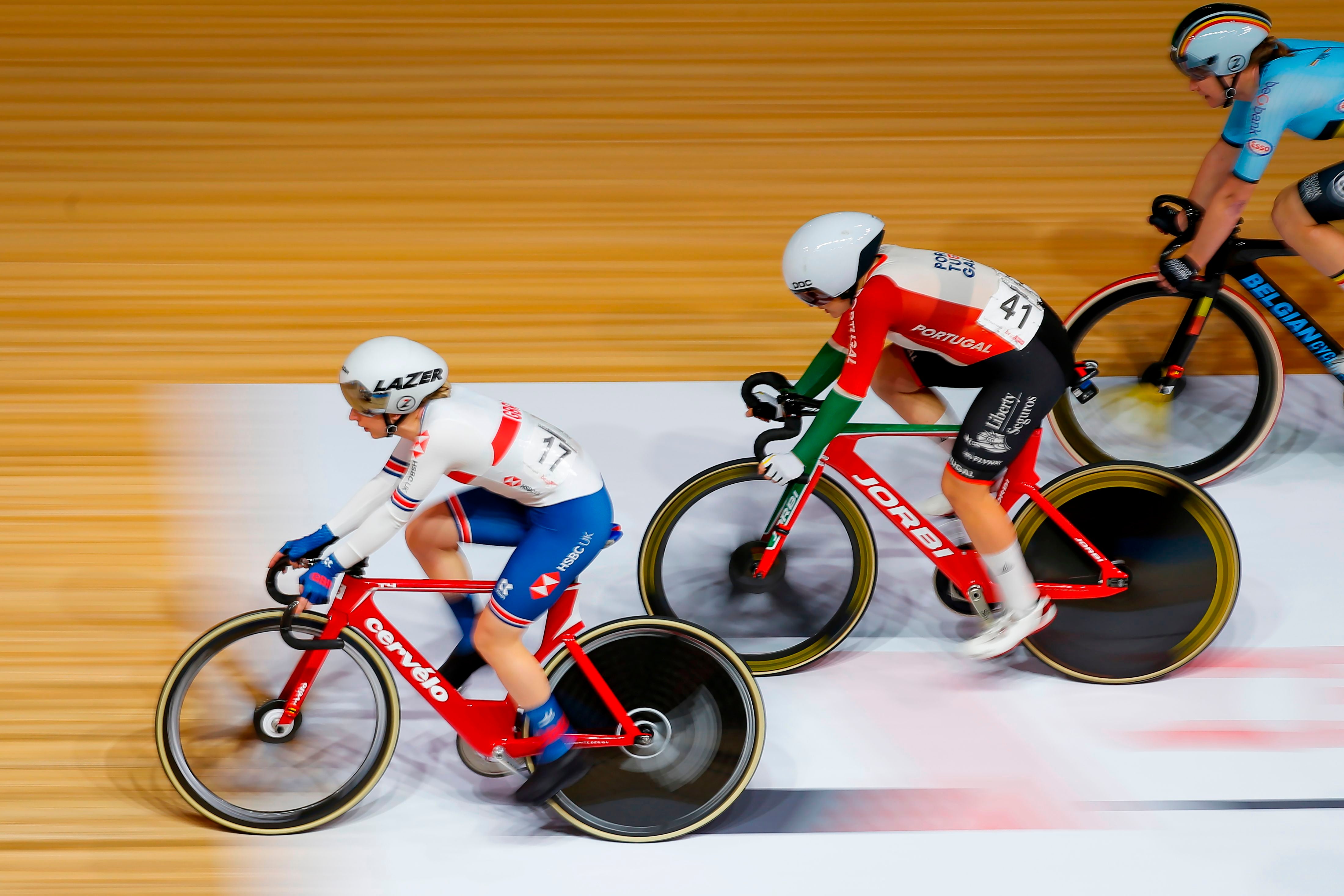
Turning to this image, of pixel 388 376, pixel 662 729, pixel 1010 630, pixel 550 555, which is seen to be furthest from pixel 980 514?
pixel 388 376

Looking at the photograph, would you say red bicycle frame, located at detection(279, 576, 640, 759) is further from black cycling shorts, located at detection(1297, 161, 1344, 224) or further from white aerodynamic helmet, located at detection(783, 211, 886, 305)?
black cycling shorts, located at detection(1297, 161, 1344, 224)

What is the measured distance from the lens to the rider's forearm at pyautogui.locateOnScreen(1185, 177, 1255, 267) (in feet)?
10.7

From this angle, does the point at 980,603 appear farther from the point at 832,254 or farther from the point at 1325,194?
the point at 1325,194

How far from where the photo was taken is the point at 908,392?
307cm

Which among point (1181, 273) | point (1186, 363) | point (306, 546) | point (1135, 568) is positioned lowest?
point (1135, 568)

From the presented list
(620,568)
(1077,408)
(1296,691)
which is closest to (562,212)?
(620,568)

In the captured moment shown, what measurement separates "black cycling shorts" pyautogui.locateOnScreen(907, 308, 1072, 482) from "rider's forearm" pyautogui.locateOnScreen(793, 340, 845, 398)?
362mm

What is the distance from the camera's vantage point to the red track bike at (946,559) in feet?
9.52

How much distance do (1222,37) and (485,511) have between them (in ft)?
8.03

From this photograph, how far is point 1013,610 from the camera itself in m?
2.87

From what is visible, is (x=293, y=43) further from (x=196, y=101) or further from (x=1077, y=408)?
(x=1077, y=408)

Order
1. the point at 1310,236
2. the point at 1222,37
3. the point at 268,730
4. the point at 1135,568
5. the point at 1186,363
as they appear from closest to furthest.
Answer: the point at 268,730
the point at 1135,568
the point at 1222,37
the point at 1310,236
the point at 1186,363

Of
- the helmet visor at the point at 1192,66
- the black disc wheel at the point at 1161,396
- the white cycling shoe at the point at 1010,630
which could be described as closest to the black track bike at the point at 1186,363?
the black disc wheel at the point at 1161,396

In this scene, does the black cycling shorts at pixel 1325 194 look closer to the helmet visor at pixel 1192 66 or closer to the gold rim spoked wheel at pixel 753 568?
the helmet visor at pixel 1192 66
